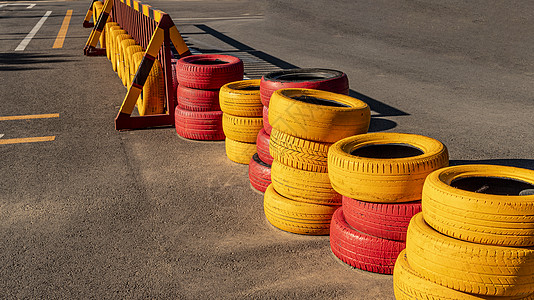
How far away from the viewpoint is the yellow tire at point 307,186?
4.97 m

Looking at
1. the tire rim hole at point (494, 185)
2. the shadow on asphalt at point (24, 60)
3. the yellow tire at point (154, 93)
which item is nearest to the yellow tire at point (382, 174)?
the tire rim hole at point (494, 185)

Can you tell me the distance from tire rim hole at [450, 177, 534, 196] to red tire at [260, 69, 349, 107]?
2259 mm

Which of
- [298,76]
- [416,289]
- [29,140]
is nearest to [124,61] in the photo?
[29,140]

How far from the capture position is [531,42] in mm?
15594

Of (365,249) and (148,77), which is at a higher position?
(148,77)

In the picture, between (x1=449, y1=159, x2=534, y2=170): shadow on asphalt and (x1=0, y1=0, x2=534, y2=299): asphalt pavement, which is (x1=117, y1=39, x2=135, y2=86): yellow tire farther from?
(x1=449, y1=159, x2=534, y2=170): shadow on asphalt

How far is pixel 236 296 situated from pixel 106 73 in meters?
10.3

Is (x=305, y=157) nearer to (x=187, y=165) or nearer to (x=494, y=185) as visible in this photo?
(x=494, y=185)

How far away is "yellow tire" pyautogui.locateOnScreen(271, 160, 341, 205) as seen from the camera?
4.97 metres

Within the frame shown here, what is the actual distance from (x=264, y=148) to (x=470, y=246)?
2.91m

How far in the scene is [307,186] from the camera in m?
5.00

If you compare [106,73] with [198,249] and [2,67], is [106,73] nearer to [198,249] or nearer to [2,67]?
[2,67]

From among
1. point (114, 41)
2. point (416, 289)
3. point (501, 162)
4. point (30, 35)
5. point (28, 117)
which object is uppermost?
point (114, 41)

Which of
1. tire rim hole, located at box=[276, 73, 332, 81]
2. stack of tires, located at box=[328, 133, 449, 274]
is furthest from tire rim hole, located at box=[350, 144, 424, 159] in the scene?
tire rim hole, located at box=[276, 73, 332, 81]
